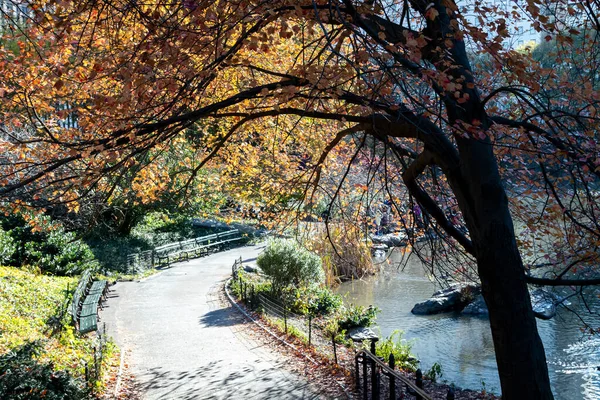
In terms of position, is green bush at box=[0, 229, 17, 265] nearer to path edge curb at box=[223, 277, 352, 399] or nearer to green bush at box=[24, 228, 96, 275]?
green bush at box=[24, 228, 96, 275]

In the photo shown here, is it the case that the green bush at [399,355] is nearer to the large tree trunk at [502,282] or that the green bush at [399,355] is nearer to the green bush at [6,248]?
the large tree trunk at [502,282]

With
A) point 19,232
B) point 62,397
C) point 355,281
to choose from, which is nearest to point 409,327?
point 355,281

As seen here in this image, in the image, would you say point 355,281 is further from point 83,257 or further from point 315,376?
point 315,376

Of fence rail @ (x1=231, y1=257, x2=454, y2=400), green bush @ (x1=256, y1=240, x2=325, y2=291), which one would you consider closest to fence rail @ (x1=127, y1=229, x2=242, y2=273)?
fence rail @ (x1=231, y1=257, x2=454, y2=400)

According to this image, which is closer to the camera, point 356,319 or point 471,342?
point 356,319

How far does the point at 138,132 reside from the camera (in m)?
6.45

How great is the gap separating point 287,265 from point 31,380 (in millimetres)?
11170

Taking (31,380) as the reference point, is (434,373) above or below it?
below

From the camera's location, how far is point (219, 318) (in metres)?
16.1

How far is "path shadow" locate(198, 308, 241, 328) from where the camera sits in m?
15.4

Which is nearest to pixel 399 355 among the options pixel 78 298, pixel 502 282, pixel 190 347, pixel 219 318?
pixel 190 347

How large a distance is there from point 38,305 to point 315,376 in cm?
772

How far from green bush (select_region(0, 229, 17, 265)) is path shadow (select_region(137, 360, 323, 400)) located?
10.7 m

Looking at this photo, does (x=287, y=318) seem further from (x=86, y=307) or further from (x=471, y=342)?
(x=86, y=307)
